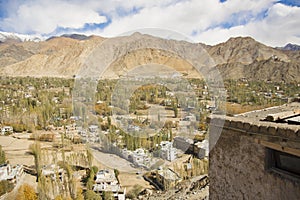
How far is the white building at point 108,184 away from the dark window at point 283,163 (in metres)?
6.43

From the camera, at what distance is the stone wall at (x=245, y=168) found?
1.67 meters

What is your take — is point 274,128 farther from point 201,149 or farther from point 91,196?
point 201,149

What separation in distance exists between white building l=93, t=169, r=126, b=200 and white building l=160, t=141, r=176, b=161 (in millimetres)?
1785

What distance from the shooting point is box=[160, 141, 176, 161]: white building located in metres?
8.43

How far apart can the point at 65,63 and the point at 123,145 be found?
3161 cm

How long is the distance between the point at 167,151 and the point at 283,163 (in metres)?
7.16

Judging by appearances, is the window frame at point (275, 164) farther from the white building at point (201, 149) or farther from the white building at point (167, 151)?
the white building at point (201, 149)

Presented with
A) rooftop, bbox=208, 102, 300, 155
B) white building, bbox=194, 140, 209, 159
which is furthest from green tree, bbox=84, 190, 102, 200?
rooftop, bbox=208, 102, 300, 155

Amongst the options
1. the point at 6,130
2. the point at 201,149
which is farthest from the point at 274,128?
the point at 6,130

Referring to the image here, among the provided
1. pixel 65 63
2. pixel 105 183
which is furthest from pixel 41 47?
pixel 105 183

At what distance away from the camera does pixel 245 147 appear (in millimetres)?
1951

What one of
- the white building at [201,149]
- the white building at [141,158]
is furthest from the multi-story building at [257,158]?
the white building at [201,149]

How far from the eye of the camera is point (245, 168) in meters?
1.97

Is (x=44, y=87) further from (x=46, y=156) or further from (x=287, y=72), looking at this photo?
(x=287, y=72)
